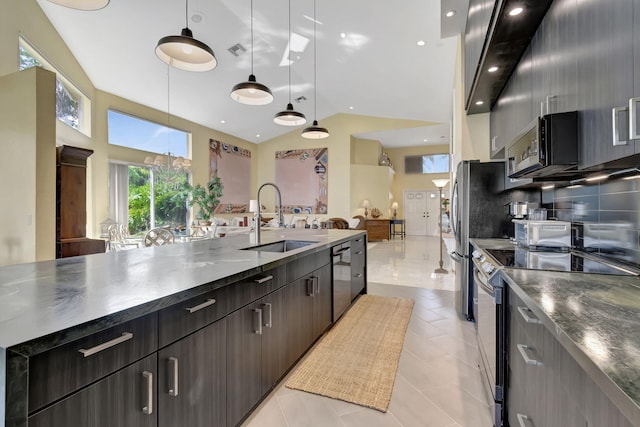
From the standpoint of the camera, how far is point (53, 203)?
3865mm

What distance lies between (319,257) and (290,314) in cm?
62

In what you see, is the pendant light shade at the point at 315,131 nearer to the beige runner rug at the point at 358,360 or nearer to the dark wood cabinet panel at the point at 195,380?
the beige runner rug at the point at 358,360

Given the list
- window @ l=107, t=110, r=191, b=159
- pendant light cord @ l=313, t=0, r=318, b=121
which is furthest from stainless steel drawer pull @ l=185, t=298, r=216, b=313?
window @ l=107, t=110, r=191, b=159

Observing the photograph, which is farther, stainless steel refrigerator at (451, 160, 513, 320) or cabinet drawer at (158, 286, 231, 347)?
stainless steel refrigerator at (451, 160, 513, 320)

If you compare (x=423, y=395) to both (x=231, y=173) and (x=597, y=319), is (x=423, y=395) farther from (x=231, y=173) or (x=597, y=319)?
(x=231, y=173)

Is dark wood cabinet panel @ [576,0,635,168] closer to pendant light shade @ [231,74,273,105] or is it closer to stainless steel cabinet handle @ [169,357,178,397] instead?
stainless steel cabinet handle @ [169,357,178,397]

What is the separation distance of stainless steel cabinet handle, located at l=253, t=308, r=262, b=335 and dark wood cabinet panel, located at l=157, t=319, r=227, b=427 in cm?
25

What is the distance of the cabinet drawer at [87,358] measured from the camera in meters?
0.72

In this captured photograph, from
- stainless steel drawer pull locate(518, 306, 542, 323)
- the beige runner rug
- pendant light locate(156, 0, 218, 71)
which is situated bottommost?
the beige runner rug

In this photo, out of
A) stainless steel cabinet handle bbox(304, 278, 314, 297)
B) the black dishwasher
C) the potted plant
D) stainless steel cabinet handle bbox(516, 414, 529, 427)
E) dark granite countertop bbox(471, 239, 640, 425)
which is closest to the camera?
dark granite countertop bbox(471, 239, 640, 425)

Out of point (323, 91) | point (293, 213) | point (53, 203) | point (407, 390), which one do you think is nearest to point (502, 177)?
point (407, 390)

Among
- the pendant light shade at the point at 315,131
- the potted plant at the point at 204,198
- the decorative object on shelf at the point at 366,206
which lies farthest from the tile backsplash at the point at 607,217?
the decorative object on shelf at the point at 366,206

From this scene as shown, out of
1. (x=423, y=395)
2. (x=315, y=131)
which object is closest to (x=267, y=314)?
(x=423, y=395)

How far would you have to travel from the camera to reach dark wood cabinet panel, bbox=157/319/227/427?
108 centimetres
